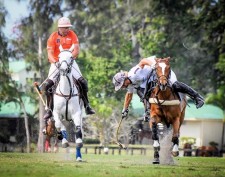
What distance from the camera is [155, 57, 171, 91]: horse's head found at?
17.3 meters

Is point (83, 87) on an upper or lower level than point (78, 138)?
upper

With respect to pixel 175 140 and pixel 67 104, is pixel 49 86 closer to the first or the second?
pixel 67 104

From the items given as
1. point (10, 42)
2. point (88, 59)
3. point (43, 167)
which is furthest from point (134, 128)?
point (43, 167)

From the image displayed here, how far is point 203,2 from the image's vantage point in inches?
1831

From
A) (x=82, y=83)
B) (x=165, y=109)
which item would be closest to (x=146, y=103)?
(x=165, y=109)

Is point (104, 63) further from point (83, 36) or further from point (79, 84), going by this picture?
point (79, 84)

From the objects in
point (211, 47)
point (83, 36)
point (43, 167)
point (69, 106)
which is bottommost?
point (43, 167)

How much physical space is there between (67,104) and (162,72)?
280 centimetres

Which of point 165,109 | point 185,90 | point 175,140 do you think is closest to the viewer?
point 175,140

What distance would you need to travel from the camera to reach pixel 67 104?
60.5 feet

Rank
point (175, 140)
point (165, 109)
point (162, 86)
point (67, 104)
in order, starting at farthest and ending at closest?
point (67, 104)
point (165, 109)
point (175, 140)
point (162, 86)

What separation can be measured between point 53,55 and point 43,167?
14.7 ft

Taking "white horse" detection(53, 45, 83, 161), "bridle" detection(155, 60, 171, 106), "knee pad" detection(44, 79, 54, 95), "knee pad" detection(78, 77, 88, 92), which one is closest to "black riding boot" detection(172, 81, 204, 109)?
"bridle" detection(155, 60, 171, 106)

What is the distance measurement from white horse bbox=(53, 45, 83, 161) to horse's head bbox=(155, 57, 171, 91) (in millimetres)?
2275
